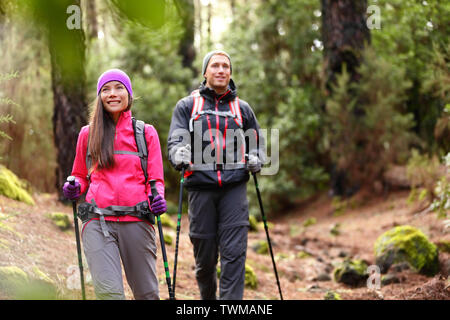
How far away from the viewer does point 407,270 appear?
7348 millimetres

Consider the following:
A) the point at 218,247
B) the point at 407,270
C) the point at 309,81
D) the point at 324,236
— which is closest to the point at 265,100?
the point at 309,81

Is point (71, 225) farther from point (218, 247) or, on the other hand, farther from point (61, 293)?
point (218, 247)

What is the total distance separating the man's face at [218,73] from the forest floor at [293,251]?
2.16 metres

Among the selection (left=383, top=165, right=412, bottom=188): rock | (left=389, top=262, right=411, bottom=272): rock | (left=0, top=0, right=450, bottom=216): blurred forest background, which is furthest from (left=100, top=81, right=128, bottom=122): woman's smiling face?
(left=383, top=165, right=412, bottom=188): rock

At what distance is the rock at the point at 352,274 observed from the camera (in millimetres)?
7738

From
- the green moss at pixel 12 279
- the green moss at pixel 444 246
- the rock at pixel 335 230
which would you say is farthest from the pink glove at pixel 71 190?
the rock at pixel 335 230

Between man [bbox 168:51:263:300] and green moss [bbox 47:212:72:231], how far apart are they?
289 cm

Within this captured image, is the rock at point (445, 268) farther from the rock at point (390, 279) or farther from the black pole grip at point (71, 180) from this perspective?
the black pole grip at point (71, 180)

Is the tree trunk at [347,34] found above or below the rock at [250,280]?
above

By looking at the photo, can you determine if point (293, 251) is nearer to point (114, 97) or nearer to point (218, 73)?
point (218, 73)

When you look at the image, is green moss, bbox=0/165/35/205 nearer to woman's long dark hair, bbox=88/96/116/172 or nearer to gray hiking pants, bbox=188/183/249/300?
gray hiking pants, bbox=188/183/249/300

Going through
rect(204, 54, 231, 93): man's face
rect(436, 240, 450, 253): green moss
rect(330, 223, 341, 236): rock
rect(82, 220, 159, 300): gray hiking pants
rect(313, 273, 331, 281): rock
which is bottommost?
rect(330, 223, 341, 236): rock

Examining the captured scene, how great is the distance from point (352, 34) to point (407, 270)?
30.5 feet

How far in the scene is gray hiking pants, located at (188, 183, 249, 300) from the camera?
4.90 metres
